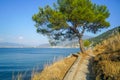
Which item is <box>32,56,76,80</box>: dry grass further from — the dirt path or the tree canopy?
the tree canopy

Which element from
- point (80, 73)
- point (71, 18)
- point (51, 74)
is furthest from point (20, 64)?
point (80, 73)

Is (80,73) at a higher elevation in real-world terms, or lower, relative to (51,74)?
higher

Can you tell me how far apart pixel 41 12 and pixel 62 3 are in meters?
2.97

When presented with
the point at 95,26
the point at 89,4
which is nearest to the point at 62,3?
the point at 89,4

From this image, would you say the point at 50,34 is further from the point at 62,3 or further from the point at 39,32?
the point at 62,3

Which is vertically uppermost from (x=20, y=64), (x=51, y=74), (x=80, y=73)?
(x=80, y=73)

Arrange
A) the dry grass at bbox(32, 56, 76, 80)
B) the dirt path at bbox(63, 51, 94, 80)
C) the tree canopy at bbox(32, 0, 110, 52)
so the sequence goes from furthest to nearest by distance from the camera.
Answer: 1. the tree canopy at bbox(32, 0, 110, 52)
2. the dry grass at bbox(32, 56, 76, 80)
3. the dirt path at bbox(63, 51, 94, 80)

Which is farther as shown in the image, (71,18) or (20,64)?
(20,64)

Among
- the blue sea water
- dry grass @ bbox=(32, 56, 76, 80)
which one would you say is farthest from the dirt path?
the blue sea water

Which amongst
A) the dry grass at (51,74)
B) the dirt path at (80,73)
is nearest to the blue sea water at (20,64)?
the dry grass at (51,74)

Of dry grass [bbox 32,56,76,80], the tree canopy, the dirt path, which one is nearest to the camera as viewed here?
the dirt path

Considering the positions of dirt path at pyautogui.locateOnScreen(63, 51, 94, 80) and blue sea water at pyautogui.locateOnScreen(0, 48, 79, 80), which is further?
blue sea water at pyautogui.locateOnScreen(0, 48, 79, 80)

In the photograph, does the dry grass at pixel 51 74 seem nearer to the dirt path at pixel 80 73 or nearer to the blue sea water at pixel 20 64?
the dirt path at pixel 80 73

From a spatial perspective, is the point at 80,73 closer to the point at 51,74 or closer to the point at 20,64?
the point at 51,74
